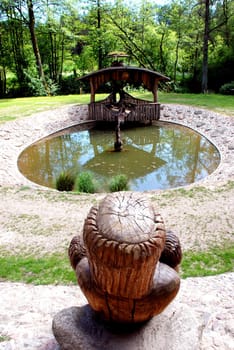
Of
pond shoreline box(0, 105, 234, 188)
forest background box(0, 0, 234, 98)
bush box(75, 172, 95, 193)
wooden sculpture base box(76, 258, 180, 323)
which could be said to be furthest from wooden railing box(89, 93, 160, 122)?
wooden sculpture base box(76, 258, 180, 323)

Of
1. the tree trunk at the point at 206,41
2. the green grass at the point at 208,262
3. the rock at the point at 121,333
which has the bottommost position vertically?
the green grass at the point at 208,262

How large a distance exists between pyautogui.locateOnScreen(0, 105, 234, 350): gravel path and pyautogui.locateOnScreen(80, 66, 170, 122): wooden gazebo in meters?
4.98

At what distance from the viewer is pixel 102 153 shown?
12414 mm

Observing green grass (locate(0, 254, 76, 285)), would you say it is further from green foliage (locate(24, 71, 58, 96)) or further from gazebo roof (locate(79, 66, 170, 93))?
green foliage (locate(24, 71, 58, 96))

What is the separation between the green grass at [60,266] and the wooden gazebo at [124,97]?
11.0 meters

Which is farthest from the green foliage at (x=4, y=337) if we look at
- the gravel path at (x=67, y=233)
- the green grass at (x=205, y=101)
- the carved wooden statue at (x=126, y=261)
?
the green grass at (x=205, y=101)

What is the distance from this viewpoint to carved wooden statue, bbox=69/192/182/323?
1.41m

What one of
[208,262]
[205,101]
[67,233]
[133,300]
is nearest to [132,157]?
[67,233]

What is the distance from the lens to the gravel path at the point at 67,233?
282cm

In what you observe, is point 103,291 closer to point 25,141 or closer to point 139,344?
point 139,344

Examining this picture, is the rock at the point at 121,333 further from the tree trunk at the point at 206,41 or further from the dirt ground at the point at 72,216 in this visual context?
the tree trunk at the point at 206,41

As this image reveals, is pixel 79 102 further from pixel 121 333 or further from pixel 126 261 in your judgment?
pixel 126 261

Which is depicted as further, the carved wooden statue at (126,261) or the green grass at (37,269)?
the green grass at (37,269)

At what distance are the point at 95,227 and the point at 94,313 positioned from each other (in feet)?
2.80
